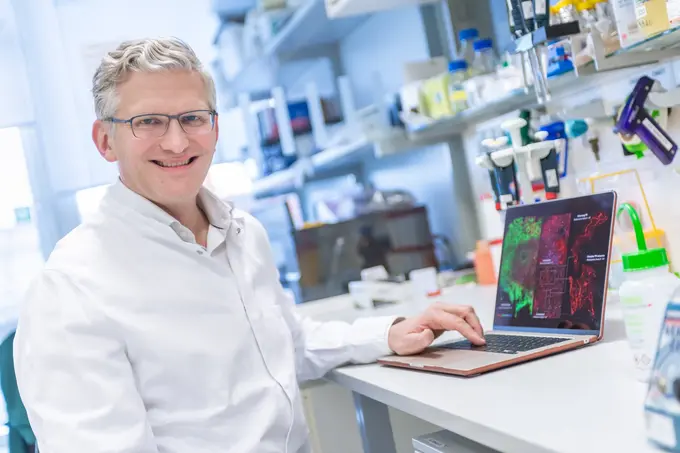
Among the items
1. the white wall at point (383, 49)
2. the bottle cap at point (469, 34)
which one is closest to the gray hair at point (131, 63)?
the bottle cap at point (469, 34)

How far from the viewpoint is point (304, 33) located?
3.68 meters

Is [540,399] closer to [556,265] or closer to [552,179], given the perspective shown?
[556,265]

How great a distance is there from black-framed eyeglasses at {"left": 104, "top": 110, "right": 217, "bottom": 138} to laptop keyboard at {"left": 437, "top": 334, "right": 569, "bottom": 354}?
0.68 metres

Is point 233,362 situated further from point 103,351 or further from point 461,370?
point 461,370

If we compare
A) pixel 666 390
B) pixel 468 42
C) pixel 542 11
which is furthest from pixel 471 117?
pixel 666 390

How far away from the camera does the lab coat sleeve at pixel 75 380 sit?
1.23 m

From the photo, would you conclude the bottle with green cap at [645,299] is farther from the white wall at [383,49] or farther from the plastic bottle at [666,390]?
the white wall at [383,49]

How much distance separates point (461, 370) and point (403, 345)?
28 centimetres

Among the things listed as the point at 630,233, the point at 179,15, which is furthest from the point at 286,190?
the point at 630,233

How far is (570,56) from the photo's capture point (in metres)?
1.74

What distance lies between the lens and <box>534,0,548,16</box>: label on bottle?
168 cm

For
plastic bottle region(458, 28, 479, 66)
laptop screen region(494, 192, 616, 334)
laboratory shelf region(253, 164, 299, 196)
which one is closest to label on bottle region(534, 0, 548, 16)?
laptop screen region(494, 192, 616, 334)

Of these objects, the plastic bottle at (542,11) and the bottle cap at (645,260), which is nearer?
the bottle cap at (645,260)

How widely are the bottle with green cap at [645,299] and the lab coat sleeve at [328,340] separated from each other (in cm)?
61
